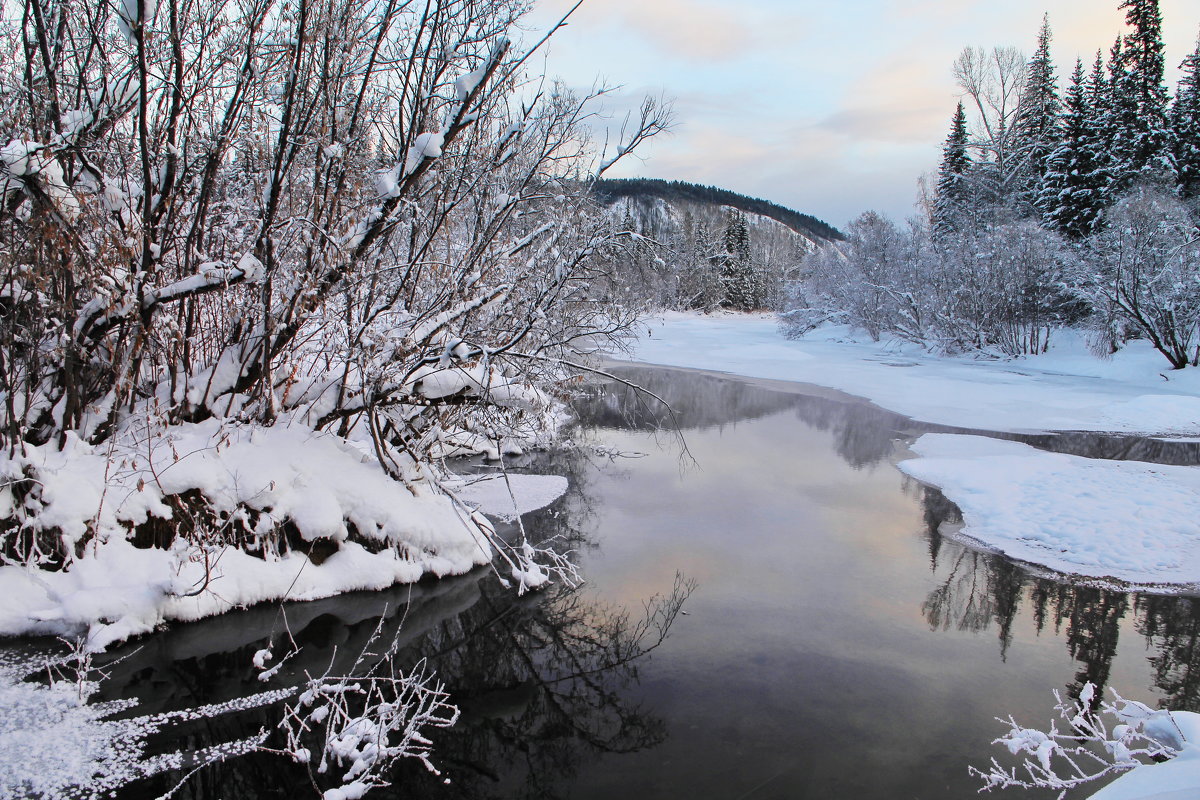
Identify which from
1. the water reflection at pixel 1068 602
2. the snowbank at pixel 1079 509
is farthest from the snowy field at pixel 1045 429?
the water reflection at pixel 1068 602

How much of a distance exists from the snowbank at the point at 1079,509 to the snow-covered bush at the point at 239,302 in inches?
229

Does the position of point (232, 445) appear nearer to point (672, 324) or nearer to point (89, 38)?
point (89, 38)

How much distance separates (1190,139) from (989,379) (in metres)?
15.9

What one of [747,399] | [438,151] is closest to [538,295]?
[438,151]

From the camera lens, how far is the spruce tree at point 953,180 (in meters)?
37.9

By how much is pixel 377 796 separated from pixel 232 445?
3.69 m

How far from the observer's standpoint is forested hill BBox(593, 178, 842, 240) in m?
126

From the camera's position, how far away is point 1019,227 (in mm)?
28328

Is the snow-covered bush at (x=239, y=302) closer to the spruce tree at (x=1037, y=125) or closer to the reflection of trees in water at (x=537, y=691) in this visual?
the reflection of trees in water at (x=537, y=691)

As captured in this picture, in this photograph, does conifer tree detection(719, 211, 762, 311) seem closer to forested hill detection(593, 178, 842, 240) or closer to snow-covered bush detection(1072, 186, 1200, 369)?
snow-covered bush detection(1072, 186, 1200, 369)

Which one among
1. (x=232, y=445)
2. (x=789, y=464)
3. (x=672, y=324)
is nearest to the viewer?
(x=232, y=445)

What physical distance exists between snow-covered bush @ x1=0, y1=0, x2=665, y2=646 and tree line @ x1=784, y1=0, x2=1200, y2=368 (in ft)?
73.7

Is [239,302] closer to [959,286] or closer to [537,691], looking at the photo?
[537,691]

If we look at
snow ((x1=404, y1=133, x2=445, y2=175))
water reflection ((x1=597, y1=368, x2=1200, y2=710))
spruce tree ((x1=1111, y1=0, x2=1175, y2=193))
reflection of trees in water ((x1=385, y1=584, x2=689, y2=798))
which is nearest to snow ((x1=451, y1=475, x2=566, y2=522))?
reflection of trees in water ((x1=385, y1=584, x2=689, y2=798))
